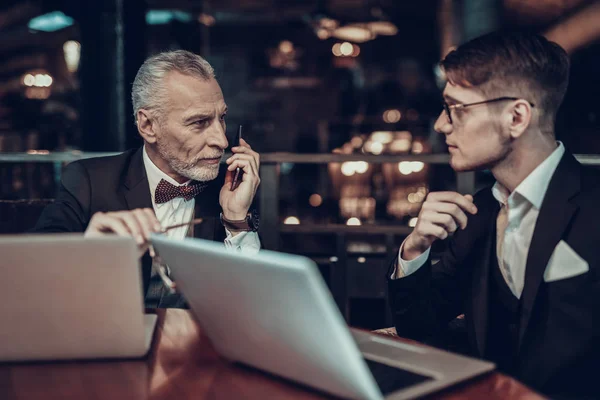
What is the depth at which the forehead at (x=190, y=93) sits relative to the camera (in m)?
2.26

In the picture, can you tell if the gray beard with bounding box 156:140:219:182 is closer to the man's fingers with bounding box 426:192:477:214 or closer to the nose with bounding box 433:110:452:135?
the nose with bounding box 433:110:452:135

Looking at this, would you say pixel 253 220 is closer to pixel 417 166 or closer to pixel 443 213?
pixel 443 213

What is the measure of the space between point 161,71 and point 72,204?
22.2 inches

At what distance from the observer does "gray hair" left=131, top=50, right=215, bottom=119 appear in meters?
2.30

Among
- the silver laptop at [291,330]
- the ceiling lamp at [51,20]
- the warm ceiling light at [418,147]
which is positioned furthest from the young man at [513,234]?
the warm ceiling light at [418,147]

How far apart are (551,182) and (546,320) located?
0.33 meters

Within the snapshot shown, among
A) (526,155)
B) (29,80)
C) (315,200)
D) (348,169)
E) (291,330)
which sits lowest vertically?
(315,200)

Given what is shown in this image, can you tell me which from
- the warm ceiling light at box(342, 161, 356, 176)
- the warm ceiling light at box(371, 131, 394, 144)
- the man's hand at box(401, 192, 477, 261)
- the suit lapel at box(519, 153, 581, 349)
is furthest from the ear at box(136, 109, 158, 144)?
the warm ceiling light at box(371, 131, 394, 144)

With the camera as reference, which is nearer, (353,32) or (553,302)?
(553,302)

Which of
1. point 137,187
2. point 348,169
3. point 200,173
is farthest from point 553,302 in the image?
point 348,169

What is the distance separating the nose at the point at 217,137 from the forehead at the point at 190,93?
60 mm

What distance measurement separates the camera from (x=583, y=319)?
4.63 ft

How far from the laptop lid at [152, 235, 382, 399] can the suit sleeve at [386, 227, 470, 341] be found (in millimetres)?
677

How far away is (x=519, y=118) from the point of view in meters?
1.66
